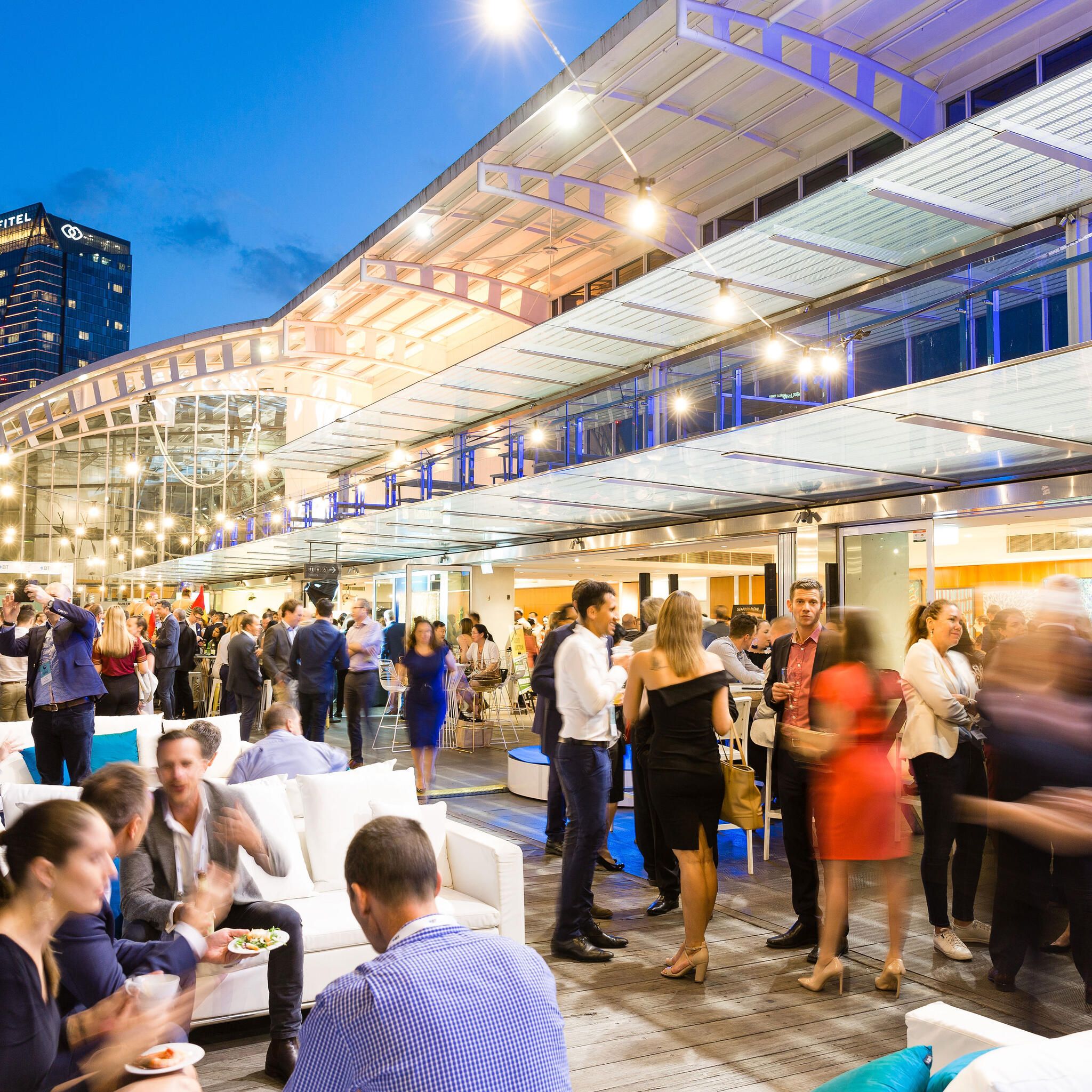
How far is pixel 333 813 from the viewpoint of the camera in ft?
15.9

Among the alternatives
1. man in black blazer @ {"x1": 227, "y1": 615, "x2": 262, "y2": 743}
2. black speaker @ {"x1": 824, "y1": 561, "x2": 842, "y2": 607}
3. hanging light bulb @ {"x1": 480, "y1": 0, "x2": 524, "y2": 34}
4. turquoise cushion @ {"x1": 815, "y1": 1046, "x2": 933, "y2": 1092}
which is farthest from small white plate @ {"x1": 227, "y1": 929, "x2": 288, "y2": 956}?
man in black blazer @ {"x1": 227, "y1": 615, "x2": 262, "y2": 743}

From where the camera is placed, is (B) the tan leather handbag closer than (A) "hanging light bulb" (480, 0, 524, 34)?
Yes

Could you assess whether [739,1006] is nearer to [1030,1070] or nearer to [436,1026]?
[1030,1070]

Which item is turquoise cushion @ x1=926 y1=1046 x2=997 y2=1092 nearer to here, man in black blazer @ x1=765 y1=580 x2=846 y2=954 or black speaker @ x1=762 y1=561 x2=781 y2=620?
man in black blazer @ x1=765 y1=580 x2=846 y2=954

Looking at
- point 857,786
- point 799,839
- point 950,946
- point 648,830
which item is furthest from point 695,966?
point 648,830

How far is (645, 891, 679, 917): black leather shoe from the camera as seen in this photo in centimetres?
579

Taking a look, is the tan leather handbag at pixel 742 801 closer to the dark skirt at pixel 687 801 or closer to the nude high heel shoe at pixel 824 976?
the dark skirt at pixel 687 801

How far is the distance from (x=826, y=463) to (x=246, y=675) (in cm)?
730

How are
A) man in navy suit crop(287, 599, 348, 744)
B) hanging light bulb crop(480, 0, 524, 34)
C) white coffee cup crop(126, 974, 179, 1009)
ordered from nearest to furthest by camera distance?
white coffee cup crop(126, 974, 179, 1009) < hanging light bulb crop(480, 0, 524, 34) < man in navy suit crop(287, 599, 348, 744)

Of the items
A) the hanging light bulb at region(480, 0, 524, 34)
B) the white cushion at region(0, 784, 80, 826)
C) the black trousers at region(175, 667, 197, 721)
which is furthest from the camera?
the black trousers at region(175, 667, 197, 721)

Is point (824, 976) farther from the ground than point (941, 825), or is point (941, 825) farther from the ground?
point (941, 825)

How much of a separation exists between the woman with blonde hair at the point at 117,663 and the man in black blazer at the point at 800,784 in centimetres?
651

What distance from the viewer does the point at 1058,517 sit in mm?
8922

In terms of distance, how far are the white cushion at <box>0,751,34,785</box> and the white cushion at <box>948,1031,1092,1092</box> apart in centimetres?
553
